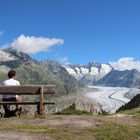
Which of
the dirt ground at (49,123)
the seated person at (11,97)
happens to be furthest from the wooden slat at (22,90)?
the dirt ground at (49,123)

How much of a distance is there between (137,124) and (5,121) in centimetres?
649

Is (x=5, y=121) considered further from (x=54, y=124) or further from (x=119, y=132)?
(x=119, y=132)

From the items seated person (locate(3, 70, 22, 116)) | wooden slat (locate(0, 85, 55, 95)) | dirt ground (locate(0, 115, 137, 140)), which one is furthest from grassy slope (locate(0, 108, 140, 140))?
seated person (locate(3, 70, 22, 116))

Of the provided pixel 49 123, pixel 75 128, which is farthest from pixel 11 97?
pixel 75 128

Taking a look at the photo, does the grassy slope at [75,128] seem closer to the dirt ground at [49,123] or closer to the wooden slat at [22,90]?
the dirt ground at [49,123]

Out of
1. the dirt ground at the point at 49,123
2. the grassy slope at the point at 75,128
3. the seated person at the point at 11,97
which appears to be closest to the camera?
the dirt ground at the point at 49,123

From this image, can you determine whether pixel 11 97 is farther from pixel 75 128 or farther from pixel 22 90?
pixel 75 128

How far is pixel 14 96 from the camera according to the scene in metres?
23.5

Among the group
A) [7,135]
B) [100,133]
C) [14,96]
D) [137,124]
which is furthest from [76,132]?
[14,96]

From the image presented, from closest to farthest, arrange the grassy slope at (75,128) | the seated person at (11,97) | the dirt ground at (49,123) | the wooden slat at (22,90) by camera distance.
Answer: the dirt ground at (49,123)
the grassy slope at (75,128)
the wooden slat at (22,90)
the seated person at (11,97)

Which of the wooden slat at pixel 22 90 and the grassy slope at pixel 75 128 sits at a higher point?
the wooden slat at pixel 22 90

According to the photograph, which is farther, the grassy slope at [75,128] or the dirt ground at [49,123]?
the grassy slope at [75,128]

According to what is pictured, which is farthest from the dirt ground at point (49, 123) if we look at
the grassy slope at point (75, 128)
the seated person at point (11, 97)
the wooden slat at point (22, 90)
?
the seated person at point (11, 97)

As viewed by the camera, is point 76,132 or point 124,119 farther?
point 124,119
